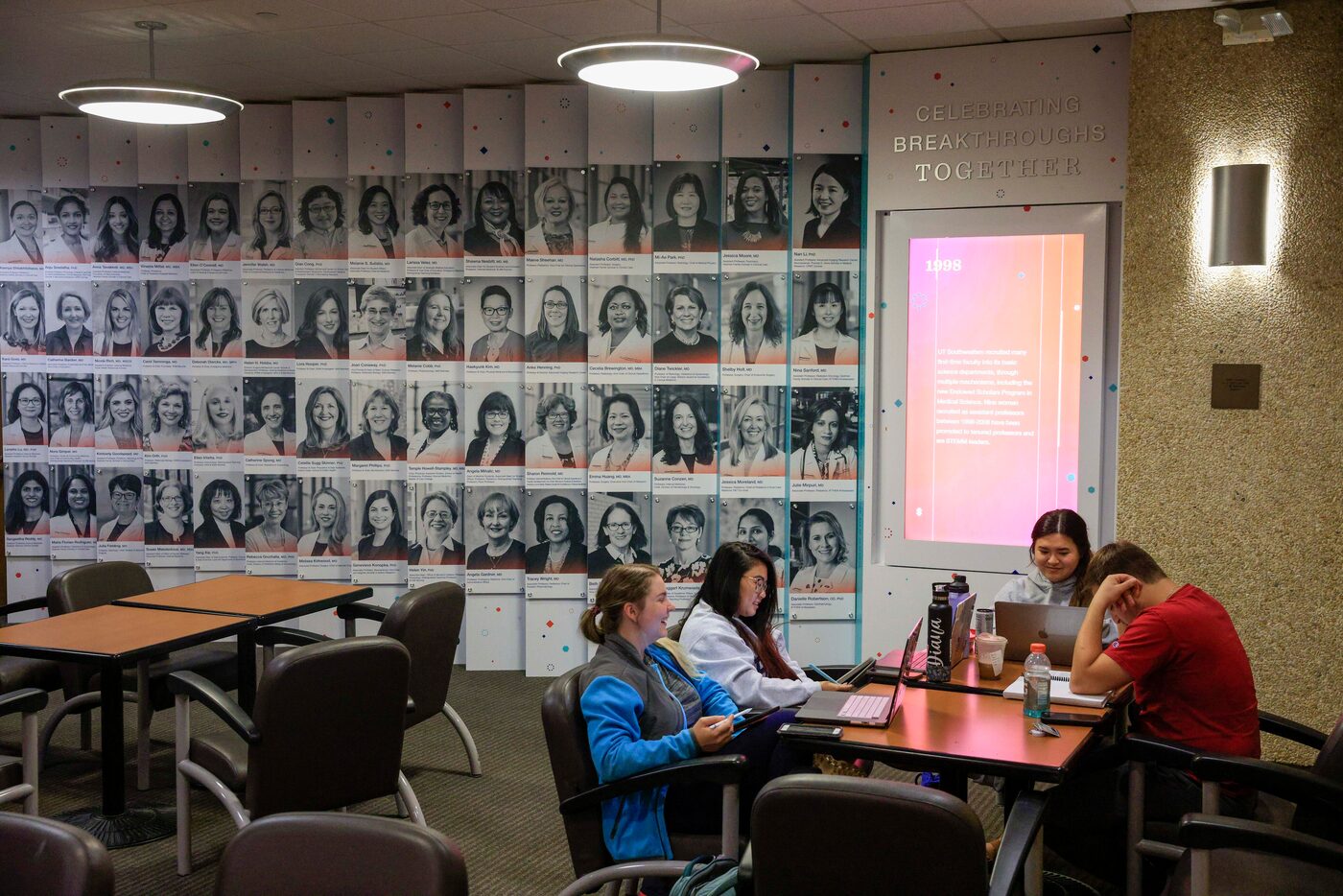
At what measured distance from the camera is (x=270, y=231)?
289 inches

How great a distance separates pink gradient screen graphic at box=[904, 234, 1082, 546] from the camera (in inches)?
228

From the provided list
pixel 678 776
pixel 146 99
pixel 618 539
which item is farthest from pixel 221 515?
pixel 678 776

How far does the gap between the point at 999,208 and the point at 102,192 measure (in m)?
5.57

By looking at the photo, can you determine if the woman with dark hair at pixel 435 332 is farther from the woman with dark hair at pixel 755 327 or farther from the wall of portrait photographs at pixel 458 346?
the woman with dark hair at pixel 755 327

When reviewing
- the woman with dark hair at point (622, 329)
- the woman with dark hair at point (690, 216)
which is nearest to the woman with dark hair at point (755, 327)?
the woman with dark hair at point (690, 216)

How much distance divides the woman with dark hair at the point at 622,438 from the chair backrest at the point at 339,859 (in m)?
4.65

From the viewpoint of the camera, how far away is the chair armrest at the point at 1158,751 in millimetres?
3419

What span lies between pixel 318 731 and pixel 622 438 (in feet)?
10.6

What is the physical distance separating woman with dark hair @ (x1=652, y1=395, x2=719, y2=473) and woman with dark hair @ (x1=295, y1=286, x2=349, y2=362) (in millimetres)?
2115

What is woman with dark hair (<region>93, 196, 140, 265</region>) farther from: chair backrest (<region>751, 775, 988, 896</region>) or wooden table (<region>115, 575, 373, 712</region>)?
chair backrest (<region>751, 775, 988, 896</region>)

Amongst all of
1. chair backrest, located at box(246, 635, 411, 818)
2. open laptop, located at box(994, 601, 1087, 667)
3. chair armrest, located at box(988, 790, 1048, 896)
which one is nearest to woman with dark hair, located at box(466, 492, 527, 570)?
chair backrest, located at box(246, 635, 411, 818)

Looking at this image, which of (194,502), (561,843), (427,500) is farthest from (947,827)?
(194,502)

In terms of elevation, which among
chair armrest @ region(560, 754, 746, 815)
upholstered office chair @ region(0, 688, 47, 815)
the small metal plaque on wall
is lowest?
upholstered office chair @ region(0, 688, 47, 815)

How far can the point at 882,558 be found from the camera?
6.20 m
